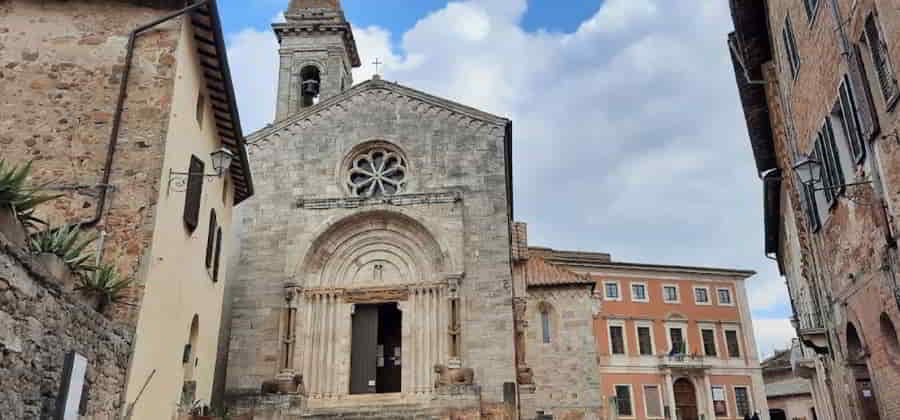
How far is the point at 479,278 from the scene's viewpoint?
20.0m

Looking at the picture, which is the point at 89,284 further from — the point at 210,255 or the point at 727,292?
the point at 727,292

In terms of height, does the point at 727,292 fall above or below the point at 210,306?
above

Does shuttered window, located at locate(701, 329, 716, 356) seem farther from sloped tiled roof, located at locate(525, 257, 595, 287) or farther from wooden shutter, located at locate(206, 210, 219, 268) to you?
wooden shutter, located at locate(206, 210, 219, 268)

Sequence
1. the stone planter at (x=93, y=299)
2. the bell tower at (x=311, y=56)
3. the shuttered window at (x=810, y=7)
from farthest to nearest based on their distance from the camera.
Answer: the bell tower at (x=311, y=56)
the shuttered window at (x=810, y=7)
the stone planter at (x=93, y=299)

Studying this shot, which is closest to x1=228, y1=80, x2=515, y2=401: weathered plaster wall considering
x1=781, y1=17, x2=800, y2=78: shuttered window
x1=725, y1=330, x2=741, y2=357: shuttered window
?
x1=781, y1=17, x2=800, y2=78: shuttered window

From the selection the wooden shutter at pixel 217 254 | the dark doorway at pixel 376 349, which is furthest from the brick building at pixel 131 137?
the dark doorway at pixel 376 349

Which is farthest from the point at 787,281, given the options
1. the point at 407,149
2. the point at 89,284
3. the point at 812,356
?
the point at 89,284

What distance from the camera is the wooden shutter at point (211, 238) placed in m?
14.6

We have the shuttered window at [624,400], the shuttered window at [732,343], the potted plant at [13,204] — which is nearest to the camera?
the potted plant at [13,204]

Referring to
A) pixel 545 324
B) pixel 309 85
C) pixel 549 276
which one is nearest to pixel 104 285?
pixel 545 324

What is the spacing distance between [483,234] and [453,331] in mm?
2912

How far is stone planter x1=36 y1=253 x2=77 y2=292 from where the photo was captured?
27.5 ft

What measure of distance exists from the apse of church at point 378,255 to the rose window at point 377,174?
0.04 m

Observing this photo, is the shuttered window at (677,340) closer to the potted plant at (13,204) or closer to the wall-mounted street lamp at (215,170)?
the wall-mounted street lamp at (215,170)
